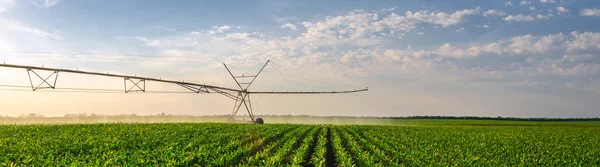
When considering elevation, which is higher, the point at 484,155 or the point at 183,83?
the point at 183,83

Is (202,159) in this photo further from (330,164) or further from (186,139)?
(186,139)

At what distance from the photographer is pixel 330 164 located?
863 inches

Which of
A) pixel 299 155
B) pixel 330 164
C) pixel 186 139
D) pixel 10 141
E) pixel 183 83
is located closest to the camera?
pixel 299 155

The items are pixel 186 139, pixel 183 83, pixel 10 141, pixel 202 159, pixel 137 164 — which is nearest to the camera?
pixel 137 164

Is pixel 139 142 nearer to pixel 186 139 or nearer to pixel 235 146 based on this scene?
pixel 186 139

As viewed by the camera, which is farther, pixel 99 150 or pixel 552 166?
pixel 99 150

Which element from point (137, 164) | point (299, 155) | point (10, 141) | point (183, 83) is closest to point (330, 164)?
point (299, 155)

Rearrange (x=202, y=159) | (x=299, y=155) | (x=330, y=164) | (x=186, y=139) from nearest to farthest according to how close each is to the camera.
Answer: (x=202, y=159), (x=299, y=155), (x=330, y=164), (x=186, y=139)

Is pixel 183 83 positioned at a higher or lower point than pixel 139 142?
higher

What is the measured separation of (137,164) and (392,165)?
980 centimetres

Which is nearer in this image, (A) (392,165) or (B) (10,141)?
(A) (392,165)

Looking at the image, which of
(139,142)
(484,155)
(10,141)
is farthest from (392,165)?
(10,141)

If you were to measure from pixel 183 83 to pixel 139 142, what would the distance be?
24.0m

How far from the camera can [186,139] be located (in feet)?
101
